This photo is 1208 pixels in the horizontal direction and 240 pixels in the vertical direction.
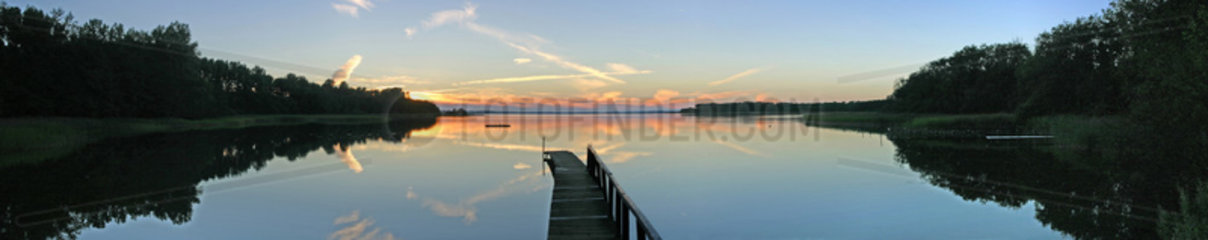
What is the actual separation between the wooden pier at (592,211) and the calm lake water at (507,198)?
2.70 ft

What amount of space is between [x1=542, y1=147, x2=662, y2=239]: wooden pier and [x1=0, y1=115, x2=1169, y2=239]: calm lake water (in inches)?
32.3

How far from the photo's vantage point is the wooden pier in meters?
10.7

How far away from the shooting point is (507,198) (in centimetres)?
1811

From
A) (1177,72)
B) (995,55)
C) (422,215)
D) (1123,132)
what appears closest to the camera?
(422,215)

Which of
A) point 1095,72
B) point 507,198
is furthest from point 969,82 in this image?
point 507,198

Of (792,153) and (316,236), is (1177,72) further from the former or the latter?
(316,236)

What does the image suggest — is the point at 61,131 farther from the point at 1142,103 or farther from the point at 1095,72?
the point at 1095,72

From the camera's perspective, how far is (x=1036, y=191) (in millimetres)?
18094

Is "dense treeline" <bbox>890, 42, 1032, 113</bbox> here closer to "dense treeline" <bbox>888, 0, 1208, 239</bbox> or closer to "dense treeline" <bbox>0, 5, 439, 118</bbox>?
"dense treeline" <bbox>888, 0, 1208, 239</bbox>

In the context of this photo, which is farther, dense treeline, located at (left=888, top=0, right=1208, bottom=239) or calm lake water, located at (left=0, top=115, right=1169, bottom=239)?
dense treeline, located at (left=888, top=0, right=1208, bottom=239)

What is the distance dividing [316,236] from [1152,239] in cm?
1750

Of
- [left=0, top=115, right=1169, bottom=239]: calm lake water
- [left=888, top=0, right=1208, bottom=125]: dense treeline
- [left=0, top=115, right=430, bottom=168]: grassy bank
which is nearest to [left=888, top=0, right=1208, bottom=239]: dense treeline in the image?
[left=888, top=0, right=1208, bottom=125]: dense treeline

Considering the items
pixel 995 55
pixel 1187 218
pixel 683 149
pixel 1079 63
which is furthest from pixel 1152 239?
pixel 995 55

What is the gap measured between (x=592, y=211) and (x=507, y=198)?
5.48m
